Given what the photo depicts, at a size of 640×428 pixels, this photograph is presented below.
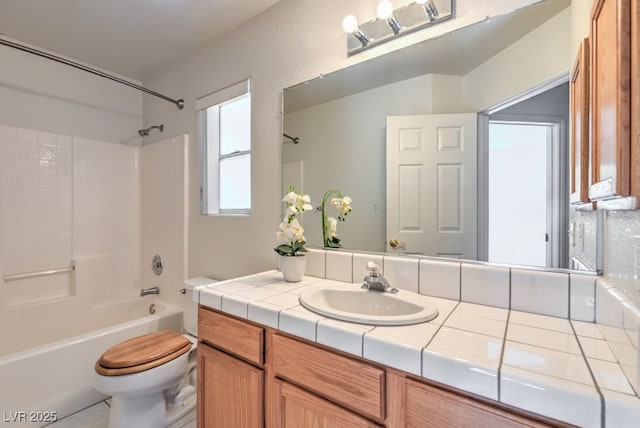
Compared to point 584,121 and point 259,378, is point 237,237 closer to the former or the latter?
point 259,378

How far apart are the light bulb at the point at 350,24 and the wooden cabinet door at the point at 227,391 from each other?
1.47m

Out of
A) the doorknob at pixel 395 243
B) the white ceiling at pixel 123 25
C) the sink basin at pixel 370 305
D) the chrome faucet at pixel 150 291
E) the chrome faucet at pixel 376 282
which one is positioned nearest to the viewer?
the sink basin at pixel 370 305

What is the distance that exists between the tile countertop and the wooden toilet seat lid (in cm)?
68

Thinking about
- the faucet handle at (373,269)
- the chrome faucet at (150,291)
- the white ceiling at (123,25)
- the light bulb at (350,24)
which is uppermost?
the white ceiling at (123,25)

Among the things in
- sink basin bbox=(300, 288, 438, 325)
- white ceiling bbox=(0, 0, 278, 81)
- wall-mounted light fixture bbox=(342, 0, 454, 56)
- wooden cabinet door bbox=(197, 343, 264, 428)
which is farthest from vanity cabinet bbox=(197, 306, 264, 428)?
white ceiling bbox=(0, 0, 278, 81)

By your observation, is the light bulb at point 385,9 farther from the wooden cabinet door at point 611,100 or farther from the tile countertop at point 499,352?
the tile countertop at point 499,352

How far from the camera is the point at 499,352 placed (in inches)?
26.4

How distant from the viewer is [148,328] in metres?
2.00

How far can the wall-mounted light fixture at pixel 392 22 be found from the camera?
115 centimetres

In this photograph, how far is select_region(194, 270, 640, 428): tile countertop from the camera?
53 cm

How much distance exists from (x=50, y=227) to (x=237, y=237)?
1531 mm

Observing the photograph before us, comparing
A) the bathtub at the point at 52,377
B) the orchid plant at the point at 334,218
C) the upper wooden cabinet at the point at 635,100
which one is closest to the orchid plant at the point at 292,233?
the orchid plant at the point at 334,218

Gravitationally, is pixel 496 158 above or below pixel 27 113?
below

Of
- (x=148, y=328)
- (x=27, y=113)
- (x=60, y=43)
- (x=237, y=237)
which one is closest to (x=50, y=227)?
(x=27, y=113)
